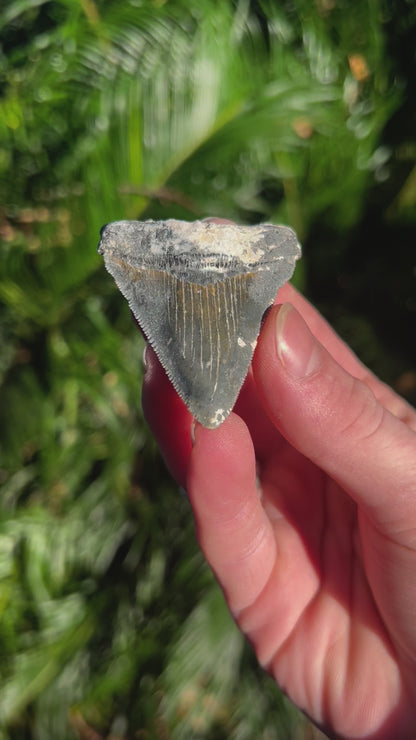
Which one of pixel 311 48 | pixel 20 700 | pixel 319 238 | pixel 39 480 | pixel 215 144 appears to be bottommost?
pixel 20 700

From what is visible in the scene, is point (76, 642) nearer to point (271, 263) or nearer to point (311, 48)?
point (271, 263)

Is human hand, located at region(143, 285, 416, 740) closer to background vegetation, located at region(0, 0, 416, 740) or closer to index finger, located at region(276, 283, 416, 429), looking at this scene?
index finger, located at region(276, 283, 416, 429)

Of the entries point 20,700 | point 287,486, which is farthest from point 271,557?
point 20,700

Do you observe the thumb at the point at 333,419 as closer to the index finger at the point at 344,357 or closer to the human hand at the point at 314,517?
the human hand at the point at 314,517

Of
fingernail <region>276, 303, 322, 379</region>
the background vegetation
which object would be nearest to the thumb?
fingernail <region>276, 303, 322, 379</region>

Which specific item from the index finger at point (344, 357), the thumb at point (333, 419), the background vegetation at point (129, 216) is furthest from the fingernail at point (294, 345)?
the background vegetation at point (129, 216)

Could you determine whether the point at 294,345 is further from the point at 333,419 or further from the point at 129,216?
the point at 129,216
